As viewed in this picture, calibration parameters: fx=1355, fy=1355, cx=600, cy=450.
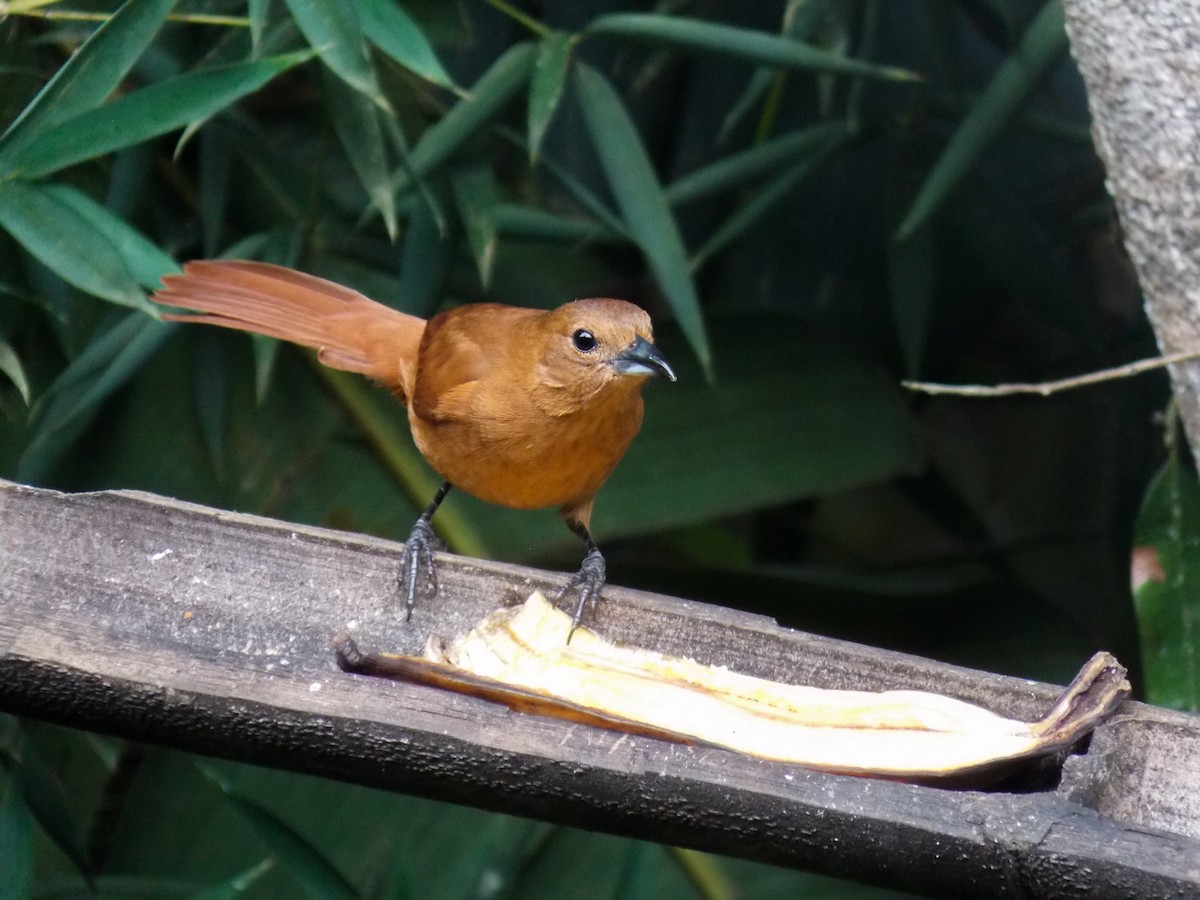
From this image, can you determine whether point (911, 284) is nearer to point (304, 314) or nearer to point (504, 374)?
point (504, 374)

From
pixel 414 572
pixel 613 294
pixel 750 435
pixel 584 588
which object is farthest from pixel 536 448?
pixel 613 294

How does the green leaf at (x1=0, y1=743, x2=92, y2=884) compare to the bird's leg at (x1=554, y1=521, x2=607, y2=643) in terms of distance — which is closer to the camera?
the bird's leg at (x1=554, y1=521, x2=607, y2=643)

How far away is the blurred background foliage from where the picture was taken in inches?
111

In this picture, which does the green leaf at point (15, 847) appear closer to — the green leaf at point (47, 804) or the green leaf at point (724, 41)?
the green leaf at point (47, 804)

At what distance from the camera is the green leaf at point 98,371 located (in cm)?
306

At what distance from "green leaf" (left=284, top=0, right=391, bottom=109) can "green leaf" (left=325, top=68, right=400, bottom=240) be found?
44 centimetres

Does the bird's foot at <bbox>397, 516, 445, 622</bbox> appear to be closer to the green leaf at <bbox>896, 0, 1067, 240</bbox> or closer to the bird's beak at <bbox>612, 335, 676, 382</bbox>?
the bird's beak at <bbox>612, 335, 676, 382</bbox>

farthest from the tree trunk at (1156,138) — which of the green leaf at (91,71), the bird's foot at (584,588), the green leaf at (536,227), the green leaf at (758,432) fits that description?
the green leaf at (91,71)

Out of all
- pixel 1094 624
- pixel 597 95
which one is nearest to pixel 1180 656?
pixel 1094 624

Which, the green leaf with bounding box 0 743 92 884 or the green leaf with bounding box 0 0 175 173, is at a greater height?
the green leaf with bounding box 0 0 175 173

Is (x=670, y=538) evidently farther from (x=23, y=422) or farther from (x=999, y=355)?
(x=23, y=422)

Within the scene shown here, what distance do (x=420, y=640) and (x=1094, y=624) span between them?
8.40 ft

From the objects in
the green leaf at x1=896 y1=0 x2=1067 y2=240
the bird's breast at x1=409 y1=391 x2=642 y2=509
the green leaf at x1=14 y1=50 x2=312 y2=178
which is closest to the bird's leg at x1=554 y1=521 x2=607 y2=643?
the bird's breast at x1=409 y1=391 x2=642 y2=509

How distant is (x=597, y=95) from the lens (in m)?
3.21
